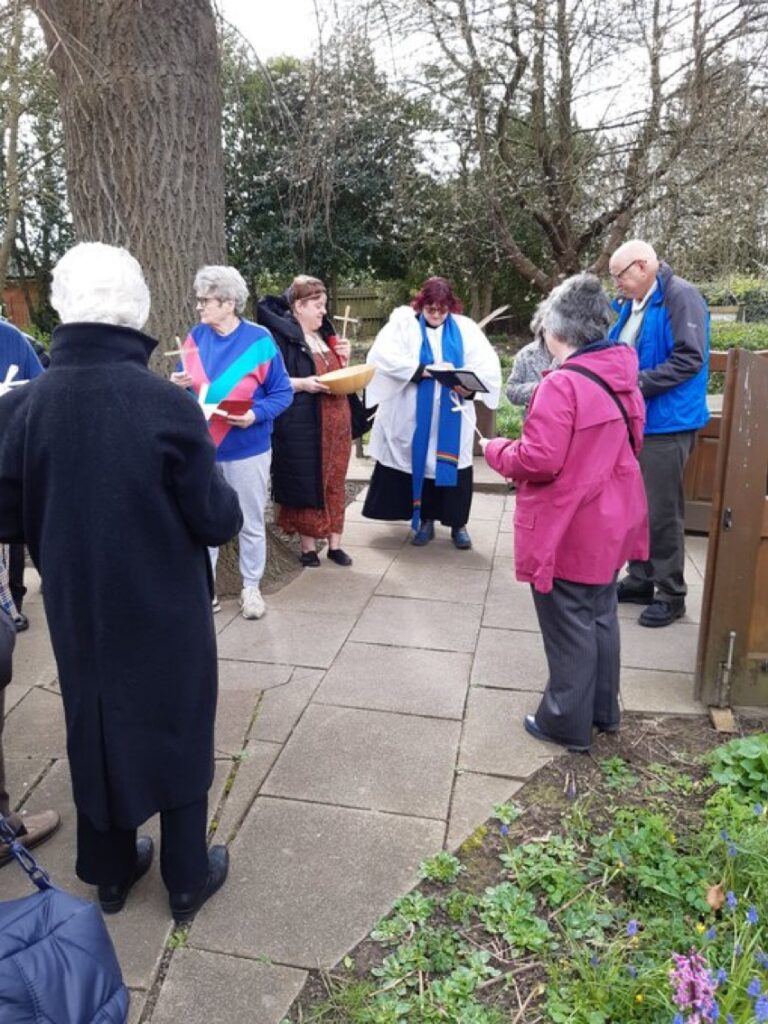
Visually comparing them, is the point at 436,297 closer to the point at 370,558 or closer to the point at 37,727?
the point at 370,558

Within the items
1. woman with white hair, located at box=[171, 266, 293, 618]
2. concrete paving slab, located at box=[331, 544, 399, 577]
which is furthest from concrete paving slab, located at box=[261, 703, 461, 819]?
concrete paving slab, located at box=[331, 544, 399, 577]

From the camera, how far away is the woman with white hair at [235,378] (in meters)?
3.69

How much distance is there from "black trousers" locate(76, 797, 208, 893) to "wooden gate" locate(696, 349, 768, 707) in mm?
2042

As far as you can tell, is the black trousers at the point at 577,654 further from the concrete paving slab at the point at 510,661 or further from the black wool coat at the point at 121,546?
the black wool coat at the point at 121,546

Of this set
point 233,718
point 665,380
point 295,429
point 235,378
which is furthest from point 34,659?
point 665,380

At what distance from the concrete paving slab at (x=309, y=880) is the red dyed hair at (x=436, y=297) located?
10.6ft

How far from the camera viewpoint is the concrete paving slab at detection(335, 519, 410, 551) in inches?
210

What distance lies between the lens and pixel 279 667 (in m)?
3.56

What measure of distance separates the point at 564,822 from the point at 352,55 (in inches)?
210

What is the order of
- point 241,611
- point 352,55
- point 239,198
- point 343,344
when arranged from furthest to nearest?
point 239,198 → point 352,55 → point 343,344 → point 241,611

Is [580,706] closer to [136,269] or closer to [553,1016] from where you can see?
[553,1016]

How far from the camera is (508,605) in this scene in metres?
4.26

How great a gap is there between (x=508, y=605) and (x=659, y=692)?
111 centimetres

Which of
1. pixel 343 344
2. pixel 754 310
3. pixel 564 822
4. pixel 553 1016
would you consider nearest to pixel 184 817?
pixel 553 1016
